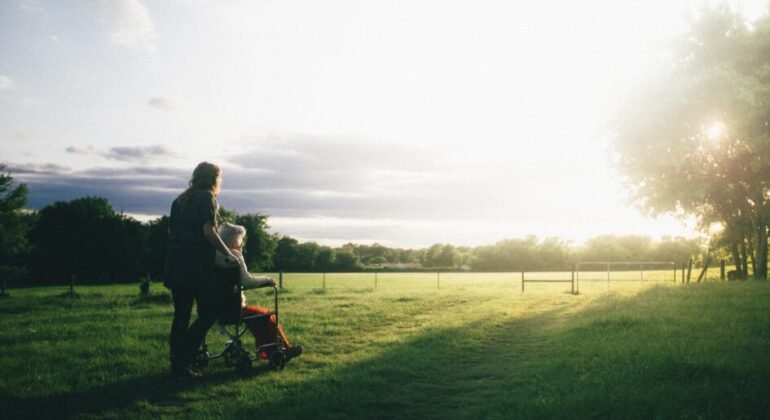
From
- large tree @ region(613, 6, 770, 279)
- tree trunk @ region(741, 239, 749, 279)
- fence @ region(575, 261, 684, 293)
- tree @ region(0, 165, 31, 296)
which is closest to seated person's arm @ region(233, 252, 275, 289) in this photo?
large tree @ region(613, 6, 770, 279)

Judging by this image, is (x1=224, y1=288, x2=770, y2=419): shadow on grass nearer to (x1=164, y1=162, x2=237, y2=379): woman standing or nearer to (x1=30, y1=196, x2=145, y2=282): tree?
(x1=164, y1=162, x2=237, y2=379): woman standing

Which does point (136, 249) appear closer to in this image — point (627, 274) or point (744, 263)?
Answer: point (627, 274)

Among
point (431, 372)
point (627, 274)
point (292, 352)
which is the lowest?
point (627, 274)

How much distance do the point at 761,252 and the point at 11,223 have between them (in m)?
56.8

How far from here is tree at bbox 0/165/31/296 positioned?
47.0 meters

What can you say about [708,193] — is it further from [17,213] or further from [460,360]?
[17,213]

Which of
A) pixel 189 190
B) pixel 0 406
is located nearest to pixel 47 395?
pixel 0 406

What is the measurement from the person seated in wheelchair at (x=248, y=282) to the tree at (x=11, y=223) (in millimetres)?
49454

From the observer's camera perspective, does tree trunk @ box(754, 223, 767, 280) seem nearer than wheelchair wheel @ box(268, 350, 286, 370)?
No

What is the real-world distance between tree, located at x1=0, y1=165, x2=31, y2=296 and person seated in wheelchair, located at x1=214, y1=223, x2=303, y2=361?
162 ft

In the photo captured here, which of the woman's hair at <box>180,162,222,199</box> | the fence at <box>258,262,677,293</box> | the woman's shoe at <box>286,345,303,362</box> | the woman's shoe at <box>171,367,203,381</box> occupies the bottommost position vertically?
the fence at <box>258,262,677,293</box>

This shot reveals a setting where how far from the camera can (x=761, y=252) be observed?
80.4 ft

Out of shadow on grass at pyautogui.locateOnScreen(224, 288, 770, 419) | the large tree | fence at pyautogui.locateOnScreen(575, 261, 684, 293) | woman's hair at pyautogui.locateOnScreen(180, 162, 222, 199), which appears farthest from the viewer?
fence at pyautogui.locateOnScreen(575, 261, 684, 293)

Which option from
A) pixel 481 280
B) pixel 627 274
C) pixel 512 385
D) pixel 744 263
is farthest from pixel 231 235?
pixel 627 274
